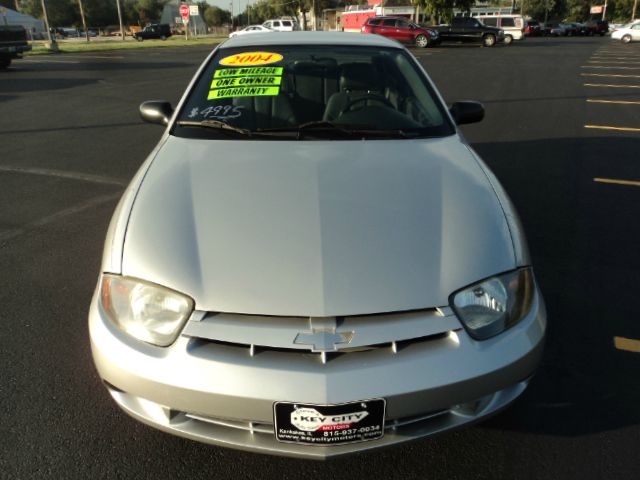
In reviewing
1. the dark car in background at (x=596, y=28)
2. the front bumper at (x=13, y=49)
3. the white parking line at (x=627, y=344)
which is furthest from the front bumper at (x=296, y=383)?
the dark car in background at (x=596, y=28)

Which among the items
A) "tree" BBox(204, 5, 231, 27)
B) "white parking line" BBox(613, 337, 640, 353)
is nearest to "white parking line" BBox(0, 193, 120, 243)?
"white parking line" BBox(613, 337, 640, 353)

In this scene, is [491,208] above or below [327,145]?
below

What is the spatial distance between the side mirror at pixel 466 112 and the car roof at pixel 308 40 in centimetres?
62

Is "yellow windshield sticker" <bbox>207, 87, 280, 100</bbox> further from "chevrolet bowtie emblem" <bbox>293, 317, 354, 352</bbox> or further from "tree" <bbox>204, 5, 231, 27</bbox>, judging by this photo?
"tree" <bbox>204, 5, 231, 27</bbox>

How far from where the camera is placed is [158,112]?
328 centimetres

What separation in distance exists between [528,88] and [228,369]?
484 inches

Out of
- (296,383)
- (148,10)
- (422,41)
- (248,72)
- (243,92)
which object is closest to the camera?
(296,383)

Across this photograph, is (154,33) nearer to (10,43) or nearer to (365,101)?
(10,43)

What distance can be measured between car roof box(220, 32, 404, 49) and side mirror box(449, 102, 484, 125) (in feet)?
2.03

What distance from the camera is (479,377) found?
164 cm

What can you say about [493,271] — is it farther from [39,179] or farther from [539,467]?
[39,179]

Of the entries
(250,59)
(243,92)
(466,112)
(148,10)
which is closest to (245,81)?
(243,92)

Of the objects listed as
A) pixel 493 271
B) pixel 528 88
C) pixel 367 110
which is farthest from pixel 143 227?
pixel 528 88

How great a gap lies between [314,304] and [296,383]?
249 millimetres
